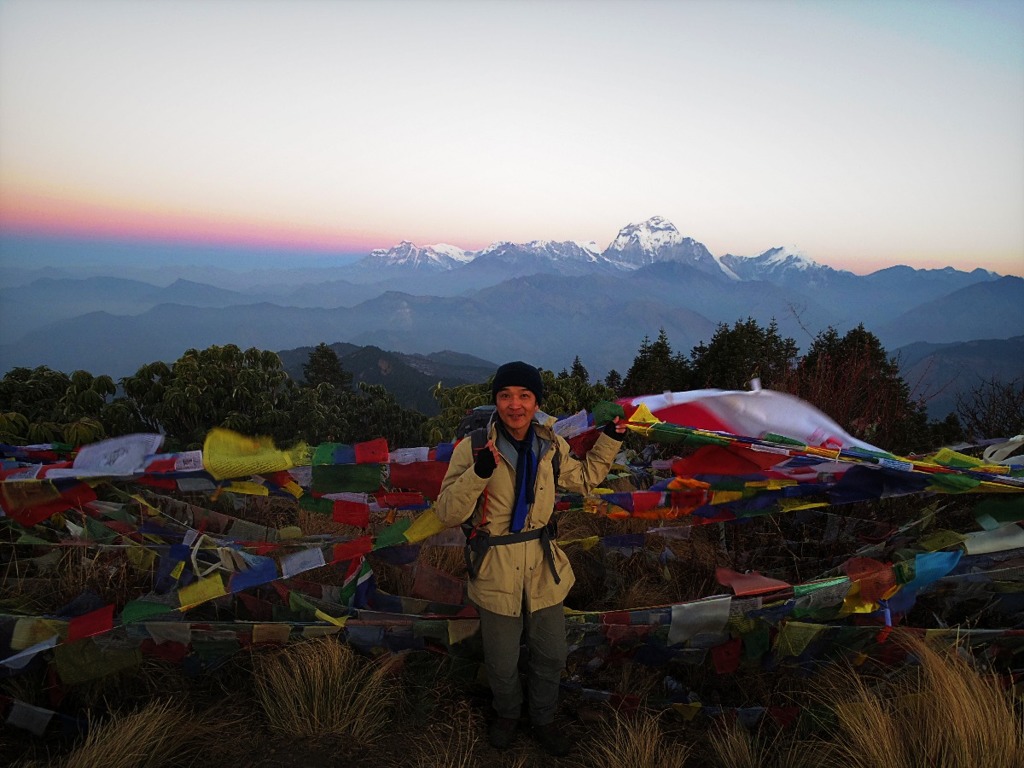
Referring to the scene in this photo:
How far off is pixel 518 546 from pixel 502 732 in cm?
96

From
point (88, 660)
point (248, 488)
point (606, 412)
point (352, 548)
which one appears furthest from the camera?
point (248, 488)

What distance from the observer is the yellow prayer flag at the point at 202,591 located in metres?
2.92

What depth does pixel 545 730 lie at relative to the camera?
2.88 m

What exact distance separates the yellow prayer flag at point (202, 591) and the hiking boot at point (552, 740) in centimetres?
180

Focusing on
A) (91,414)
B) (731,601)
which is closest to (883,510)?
(731,601)

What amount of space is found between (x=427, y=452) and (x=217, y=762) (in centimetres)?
175

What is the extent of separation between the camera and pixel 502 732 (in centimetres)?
285

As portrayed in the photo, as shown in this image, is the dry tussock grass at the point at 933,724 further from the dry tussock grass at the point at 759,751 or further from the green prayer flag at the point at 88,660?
the green prayer flag at the point at 88,660

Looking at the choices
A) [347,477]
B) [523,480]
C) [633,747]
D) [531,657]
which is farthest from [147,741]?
[633,747]

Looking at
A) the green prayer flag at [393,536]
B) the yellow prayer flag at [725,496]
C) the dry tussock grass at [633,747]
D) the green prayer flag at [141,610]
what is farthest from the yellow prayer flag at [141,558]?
the yellow prayer flag at [725,496]

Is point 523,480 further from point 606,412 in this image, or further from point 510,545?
point 606,412

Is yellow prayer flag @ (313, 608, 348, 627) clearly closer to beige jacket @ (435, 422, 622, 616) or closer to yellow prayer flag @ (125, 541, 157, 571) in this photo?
beige jacket @ (435, 422, 622, 616)

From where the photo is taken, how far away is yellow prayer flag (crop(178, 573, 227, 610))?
292 centimetres

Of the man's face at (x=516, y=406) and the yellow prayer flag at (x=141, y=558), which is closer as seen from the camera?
the man's face at (x=516, y=406)
